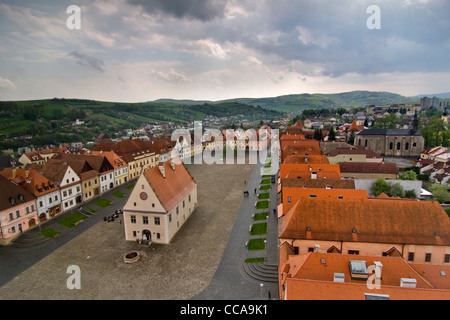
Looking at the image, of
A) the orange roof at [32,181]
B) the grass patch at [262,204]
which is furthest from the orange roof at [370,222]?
the orange roof at [32,181]

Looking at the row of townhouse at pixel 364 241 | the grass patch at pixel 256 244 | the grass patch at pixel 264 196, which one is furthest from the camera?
the grass patch at pixel 264 196

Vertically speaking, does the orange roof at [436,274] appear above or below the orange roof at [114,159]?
below

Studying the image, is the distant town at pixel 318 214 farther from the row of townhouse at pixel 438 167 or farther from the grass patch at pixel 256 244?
the grass patch at pixel 256 244

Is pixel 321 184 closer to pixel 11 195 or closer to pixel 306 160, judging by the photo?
pixel 306 160
